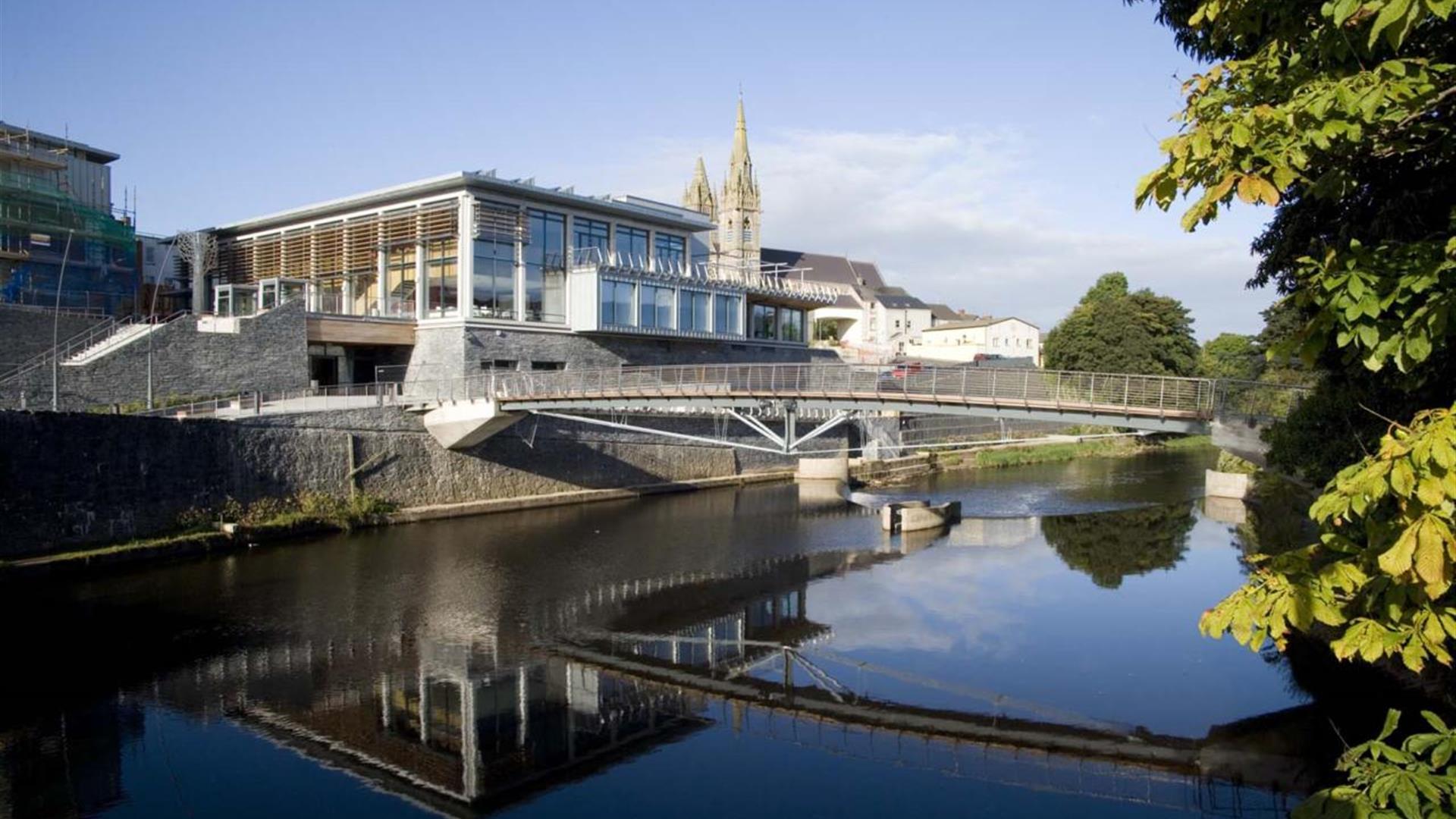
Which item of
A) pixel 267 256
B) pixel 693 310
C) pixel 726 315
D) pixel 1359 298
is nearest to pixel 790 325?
pixel 726 315

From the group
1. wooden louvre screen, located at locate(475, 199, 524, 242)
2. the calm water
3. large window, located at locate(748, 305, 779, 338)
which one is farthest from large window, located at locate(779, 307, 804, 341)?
the calm water

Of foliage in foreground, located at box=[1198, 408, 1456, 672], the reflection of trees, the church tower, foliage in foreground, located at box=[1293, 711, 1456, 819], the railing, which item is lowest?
the reflection of trees

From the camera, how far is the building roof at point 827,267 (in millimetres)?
87188

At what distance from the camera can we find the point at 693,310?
41.9 metres

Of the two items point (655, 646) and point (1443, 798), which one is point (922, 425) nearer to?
point (655, 646)

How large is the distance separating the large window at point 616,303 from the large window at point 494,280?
341cm

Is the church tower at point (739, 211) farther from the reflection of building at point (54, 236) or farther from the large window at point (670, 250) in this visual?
the reflection of building at point (54, 236)

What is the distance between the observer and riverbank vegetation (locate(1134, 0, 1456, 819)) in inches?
159

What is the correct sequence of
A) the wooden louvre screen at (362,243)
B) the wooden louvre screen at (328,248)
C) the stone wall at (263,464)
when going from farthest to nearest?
the wooden louvre screen at (328,248) → the wooden louvre screen at (362,243) → the stone wall at (263,464)

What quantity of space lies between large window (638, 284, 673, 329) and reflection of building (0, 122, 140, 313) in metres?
19.8

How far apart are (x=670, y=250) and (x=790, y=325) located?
824 centimetres

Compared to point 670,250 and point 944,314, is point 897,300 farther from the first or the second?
point 670,250

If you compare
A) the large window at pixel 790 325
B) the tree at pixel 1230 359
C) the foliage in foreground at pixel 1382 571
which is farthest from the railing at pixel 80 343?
the tree at pixel 1230 359

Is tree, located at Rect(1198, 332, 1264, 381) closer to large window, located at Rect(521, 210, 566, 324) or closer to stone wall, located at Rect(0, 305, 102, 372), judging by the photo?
large window, located at Rect(521, 210, 566, 324)
